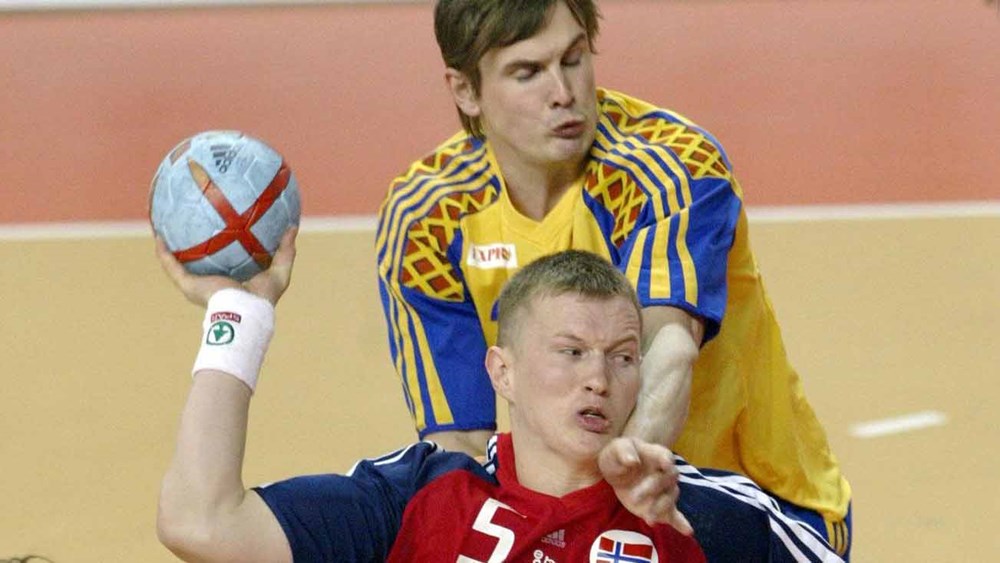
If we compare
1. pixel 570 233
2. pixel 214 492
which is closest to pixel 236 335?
pixel 214 492

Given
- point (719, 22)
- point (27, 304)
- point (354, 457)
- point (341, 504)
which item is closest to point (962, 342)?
point (354, 457)

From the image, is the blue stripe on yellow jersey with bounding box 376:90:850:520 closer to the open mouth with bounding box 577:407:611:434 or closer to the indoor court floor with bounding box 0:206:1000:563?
the open mouth with bounding box 577:407:611:434

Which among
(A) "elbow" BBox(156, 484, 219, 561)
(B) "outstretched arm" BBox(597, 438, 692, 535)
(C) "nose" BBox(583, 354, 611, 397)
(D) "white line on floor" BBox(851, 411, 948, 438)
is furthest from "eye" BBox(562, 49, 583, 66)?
(D) "white line on floor" BBox(851, 411, 948, 438)

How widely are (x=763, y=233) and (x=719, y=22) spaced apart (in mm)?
2335

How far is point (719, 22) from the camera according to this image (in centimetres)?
994

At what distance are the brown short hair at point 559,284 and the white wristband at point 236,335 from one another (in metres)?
0.48

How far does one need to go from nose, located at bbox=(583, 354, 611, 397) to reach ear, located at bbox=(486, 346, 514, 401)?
200 mm

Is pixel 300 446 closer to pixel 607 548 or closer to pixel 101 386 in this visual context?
pixel 101 386

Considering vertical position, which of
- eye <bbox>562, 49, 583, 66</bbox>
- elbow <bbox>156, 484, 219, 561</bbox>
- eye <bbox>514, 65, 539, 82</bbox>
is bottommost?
elbow <bbox>156, 484, 219, 561</bbox>

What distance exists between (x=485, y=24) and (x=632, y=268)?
70 cm

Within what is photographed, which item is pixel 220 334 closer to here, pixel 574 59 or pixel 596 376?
pixel 596 376

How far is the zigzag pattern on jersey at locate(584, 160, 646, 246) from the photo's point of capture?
A: 12.3 feet

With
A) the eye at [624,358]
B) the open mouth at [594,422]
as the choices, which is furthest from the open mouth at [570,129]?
the open mouth at [594,422]

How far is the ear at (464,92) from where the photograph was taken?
408 centimetres
